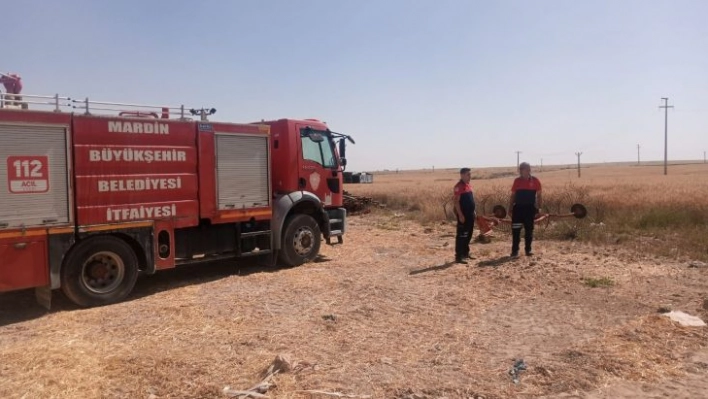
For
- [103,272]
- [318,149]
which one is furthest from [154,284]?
[318,149]

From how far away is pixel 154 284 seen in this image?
9.40m

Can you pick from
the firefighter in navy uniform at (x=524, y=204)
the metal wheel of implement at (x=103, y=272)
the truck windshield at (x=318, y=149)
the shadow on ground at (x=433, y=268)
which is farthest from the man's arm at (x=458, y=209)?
the metal wheel of implement at (x=103, y=272)

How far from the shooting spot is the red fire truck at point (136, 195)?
7129 millimetres

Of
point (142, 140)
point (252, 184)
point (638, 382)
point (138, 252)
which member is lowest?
point (638, 382)

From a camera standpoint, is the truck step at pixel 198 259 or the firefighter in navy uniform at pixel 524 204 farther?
the firefighter in navy uniform at pixel 524 204

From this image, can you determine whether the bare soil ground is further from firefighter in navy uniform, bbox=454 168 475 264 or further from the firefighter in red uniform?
the firefighter in red uniform

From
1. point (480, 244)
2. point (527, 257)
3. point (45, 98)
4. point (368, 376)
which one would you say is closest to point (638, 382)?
point (368, 376)

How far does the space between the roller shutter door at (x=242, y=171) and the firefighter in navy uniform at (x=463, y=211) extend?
362 cm

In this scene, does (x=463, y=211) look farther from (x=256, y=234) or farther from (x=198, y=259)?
(x=198, y=259)

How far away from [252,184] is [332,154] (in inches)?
91.5

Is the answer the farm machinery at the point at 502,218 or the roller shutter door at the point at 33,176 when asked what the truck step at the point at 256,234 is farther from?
the farm machinery at the point at 502,218

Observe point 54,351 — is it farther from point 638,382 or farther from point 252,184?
point 638,382

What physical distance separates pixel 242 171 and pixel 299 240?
1.98 meters

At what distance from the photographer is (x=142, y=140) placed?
27.0 ft
